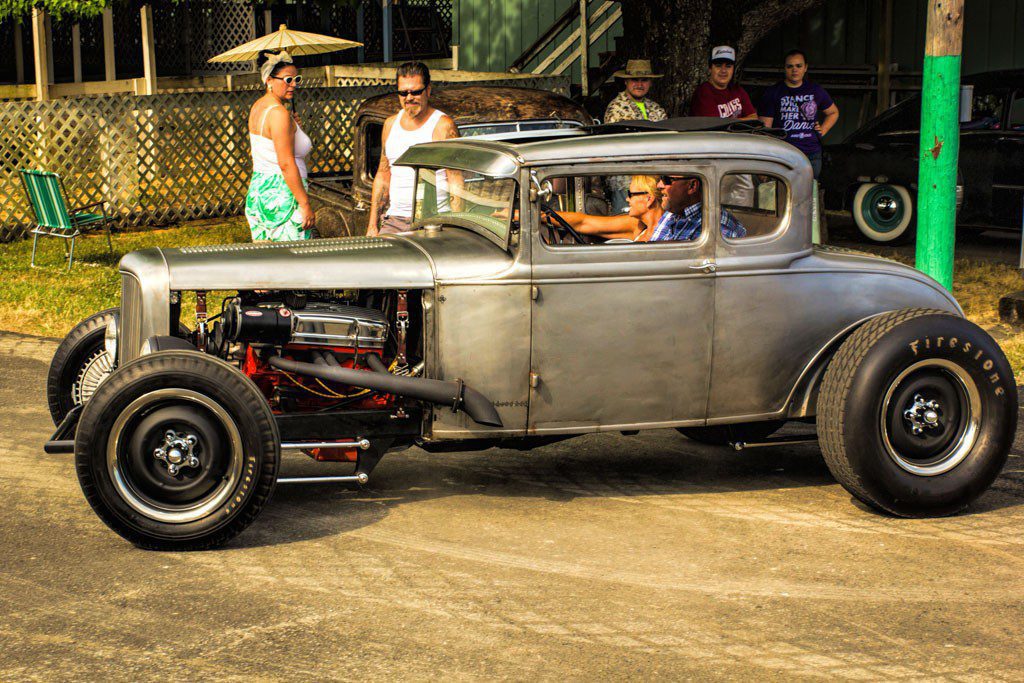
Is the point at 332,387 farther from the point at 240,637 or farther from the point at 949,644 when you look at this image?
the point at 949,644

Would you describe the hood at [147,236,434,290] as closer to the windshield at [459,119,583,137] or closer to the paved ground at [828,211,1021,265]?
the windshield at [459,119,583,137]

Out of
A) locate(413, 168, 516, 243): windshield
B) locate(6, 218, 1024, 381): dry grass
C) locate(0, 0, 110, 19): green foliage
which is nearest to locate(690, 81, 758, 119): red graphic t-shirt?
locate(6, 218, 1024, 381): dry grass

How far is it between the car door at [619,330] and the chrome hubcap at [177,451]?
1545 mm

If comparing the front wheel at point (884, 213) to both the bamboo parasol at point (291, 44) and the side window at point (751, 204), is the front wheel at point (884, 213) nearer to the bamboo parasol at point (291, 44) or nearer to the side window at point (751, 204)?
the bamboo parasol at point (291, 44)

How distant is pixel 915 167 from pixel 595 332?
9607mm

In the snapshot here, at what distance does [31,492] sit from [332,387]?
64.5 inches

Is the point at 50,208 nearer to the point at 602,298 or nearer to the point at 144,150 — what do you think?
the point at 144,150

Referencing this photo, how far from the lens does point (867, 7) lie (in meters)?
19.5

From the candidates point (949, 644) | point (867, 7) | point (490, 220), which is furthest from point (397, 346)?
point (867, 7)

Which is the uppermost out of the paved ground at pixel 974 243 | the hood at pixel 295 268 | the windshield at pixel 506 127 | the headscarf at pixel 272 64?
the headscarf at pixel 272 64

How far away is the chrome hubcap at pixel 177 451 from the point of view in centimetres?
556

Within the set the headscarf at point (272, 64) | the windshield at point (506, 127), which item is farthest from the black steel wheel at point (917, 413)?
the windshield at point (506, 127)

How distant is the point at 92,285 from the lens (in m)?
12.4

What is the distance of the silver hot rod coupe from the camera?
5.99m
